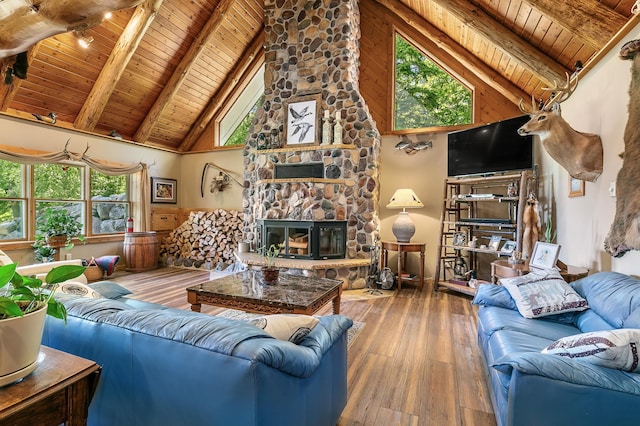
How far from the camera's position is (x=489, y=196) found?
3.90 m

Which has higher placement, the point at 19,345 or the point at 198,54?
the point at 198,54

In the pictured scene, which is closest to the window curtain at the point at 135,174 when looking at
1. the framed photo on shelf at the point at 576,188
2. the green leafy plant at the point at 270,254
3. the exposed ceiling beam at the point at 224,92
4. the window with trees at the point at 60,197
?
the window with trees at the point at 60,197

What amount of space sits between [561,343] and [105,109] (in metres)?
6.68

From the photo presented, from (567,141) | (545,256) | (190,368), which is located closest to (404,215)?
(545,256)

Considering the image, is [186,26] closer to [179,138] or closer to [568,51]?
[179,138]

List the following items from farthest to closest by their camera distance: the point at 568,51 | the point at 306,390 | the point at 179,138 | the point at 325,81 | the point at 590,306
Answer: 1. the point at 179,138
2. the point at 325,81
3. the point at 568,51
4. the point at 590,306
5. the point at 306,390

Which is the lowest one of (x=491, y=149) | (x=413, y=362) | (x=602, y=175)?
(x=413, y=362)

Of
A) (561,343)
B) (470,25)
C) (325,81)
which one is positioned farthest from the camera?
(325,81)

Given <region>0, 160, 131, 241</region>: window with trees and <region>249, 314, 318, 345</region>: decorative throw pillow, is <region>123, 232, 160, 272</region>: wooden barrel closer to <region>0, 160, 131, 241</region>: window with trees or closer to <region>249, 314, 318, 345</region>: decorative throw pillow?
<region>0, 160, 131, 241</region>: window with trees

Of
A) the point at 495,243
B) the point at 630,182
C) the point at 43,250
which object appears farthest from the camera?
the point at 43,250

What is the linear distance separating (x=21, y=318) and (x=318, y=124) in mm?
4625

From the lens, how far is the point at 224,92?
254 inches

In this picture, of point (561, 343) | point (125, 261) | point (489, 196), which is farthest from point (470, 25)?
point (125, 261)

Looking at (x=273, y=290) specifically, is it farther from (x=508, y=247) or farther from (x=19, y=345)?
(x=508, y=247)
